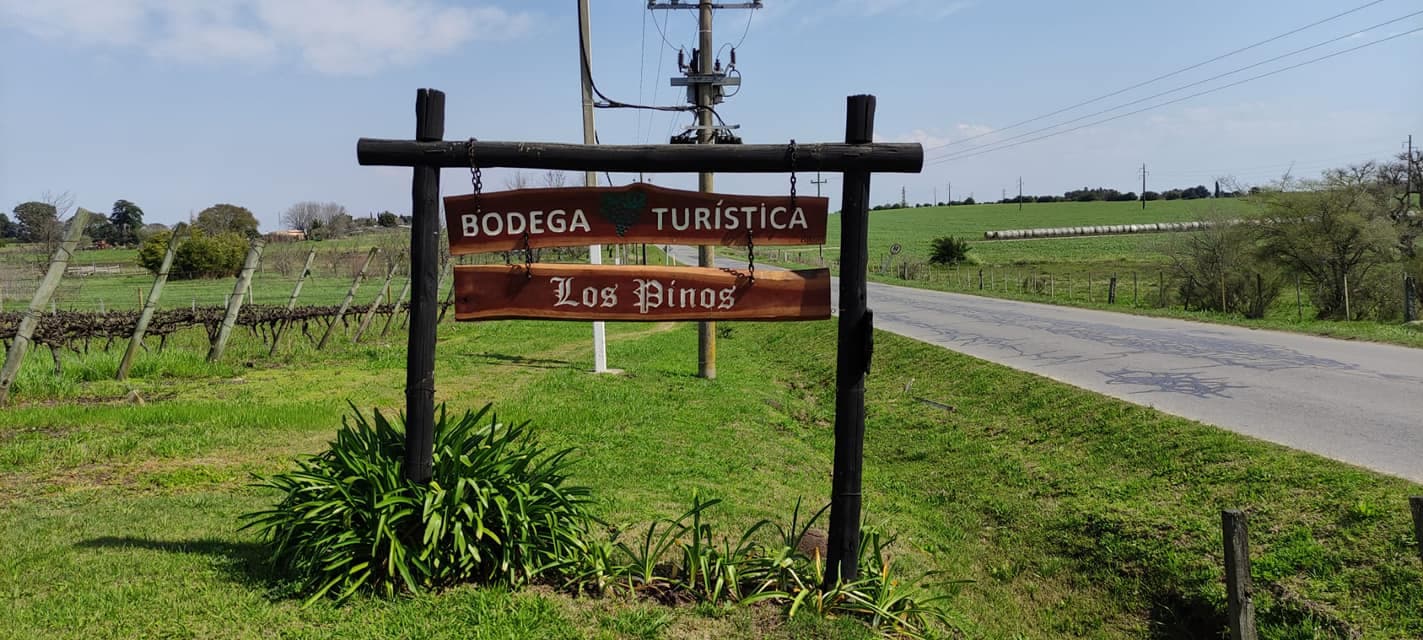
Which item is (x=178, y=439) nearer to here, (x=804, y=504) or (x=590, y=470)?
(x=590, y=470)

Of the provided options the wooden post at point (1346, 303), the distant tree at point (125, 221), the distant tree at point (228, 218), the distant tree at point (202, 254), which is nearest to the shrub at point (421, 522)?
the wooden post at point (1346, 303)

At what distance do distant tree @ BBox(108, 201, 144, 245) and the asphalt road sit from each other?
76040 mm

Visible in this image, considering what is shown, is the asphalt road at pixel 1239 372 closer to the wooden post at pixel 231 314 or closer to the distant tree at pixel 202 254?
the wooden post at pixel 231 314

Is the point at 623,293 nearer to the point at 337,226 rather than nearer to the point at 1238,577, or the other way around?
the point at 1238,577

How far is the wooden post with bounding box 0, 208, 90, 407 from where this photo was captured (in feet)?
30.5

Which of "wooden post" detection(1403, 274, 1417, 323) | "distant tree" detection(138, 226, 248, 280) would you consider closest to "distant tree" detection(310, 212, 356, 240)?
"distant tree" detection(138, 226, 248, 280)

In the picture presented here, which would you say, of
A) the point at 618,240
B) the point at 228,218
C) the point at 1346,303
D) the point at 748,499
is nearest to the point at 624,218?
the point at 618,240

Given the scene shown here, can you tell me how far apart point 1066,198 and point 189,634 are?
5199 inches

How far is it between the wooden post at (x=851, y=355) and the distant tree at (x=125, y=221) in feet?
275

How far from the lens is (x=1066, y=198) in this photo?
→ 12375 cm

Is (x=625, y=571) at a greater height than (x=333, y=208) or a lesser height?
lesser

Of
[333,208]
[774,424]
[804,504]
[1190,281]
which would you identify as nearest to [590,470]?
[804,504]

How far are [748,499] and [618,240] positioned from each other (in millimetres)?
3003

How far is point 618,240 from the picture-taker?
175 inches
